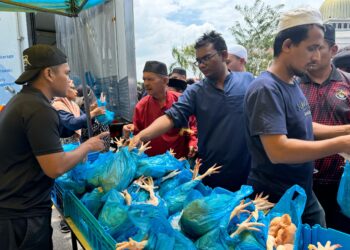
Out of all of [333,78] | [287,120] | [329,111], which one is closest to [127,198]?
[287,120]

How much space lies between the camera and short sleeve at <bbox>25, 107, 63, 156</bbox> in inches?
65.5

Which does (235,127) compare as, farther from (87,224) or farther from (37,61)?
(37,61)

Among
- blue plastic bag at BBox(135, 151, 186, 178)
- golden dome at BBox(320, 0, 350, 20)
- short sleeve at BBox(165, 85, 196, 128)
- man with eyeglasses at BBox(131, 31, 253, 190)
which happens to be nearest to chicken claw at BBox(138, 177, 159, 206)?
blue plastic bag at BBox(135, 151, 186, 178)

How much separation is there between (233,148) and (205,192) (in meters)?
0.71

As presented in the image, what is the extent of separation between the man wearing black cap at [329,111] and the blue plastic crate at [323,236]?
113 cm

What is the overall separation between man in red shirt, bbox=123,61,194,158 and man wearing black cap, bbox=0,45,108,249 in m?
1.14

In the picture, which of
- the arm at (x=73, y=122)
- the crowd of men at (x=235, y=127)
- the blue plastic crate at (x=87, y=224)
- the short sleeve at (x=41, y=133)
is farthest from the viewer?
the arm at (x=73, y=122)

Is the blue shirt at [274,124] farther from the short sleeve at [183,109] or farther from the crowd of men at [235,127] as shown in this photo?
the short sleeve at [183,109]

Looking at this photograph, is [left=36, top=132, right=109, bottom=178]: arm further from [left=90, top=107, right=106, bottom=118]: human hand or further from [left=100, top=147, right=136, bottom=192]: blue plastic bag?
[left=90, top=107, right=106, bottom=118]: human hand

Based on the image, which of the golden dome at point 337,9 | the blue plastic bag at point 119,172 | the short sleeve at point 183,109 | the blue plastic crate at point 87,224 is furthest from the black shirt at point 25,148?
the golden dome at point 337,9

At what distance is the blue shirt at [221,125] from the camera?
231 centimetres

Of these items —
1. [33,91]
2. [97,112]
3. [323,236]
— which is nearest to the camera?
[323,236]

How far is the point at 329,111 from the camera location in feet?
7.38

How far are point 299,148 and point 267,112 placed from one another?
21cm
